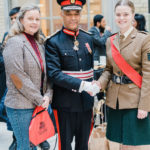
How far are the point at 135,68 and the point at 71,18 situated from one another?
Result: 2.50 ft

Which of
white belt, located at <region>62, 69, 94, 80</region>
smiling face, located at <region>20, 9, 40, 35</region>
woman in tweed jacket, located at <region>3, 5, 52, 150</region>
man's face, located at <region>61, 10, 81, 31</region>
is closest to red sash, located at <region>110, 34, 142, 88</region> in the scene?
white belt, located at <region>62, 69, 94, 80</region>

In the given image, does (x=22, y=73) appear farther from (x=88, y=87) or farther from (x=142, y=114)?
(x=142, y=114)

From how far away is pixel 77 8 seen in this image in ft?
8.04

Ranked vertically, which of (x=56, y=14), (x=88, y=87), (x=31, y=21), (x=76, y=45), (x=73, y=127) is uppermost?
(x=56, y=14)

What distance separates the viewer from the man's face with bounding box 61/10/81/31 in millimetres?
2459

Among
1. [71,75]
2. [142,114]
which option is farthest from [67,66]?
[142,114]

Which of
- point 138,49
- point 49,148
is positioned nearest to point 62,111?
point 138,49

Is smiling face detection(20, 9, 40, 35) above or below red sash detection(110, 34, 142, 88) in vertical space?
above

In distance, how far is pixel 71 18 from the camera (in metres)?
2.46

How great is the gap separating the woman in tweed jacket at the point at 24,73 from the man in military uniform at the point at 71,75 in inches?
5.0

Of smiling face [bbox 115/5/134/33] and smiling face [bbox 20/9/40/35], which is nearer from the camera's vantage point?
smiling face [bbox 115/5/134/33]

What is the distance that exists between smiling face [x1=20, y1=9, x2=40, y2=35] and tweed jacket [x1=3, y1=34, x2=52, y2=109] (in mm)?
94

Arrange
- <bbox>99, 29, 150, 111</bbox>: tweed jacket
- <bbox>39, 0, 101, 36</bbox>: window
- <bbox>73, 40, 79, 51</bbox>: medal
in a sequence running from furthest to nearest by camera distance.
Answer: <bbox>39, 0, 101, 36</bbox>: window < <bbox>73, 40, 79, 51</bbox>: medal < <bbox>99, 29, 150, 111</bbox>: tweed jacket

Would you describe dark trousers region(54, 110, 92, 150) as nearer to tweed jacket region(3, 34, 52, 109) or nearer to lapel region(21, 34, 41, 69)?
tweed jacket region(3, 34, 52, 109)
